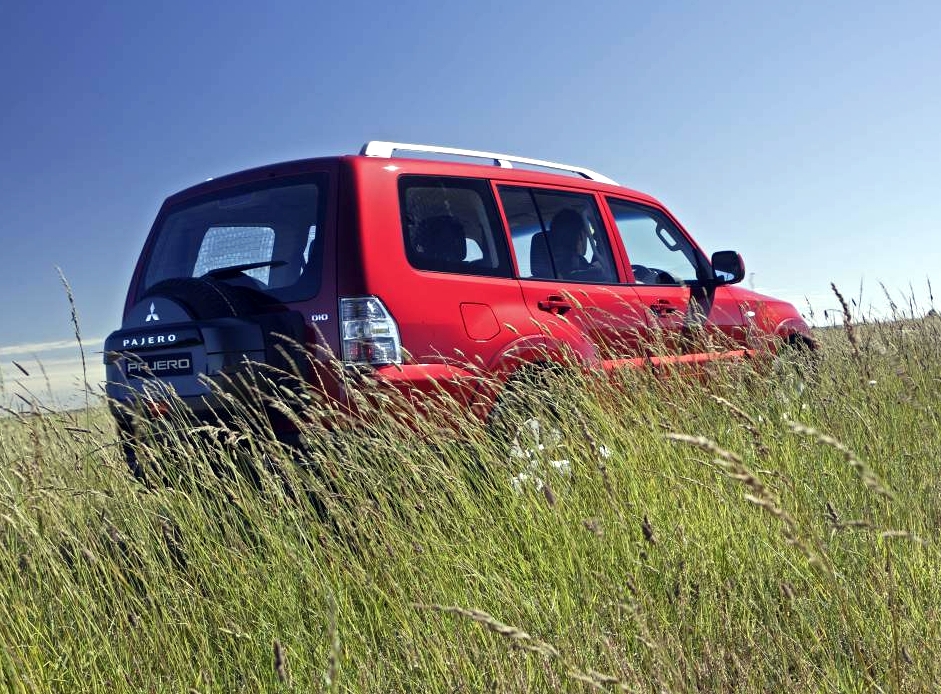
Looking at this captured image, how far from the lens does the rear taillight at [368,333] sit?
407 cm

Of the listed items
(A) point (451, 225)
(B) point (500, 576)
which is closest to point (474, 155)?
(A) point (451, 225)

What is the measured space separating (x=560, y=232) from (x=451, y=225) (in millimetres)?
1122

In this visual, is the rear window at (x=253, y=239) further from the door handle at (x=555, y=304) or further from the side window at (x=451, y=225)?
the door handle at (x=555, y=304)

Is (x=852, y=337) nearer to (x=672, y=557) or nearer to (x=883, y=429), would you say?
(x=883, y=429)

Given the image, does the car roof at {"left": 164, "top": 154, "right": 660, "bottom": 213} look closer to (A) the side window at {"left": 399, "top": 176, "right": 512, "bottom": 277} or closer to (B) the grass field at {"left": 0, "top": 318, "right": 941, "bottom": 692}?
(A) the side window at {"left": 399, "top": 176, "right": 512, "bottom": 277}

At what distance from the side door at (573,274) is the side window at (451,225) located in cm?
12

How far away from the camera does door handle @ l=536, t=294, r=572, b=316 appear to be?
16.3 feet

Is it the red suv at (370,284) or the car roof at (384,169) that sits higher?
the car roof at (384,169)

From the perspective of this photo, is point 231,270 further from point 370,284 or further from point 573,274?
point 573,274

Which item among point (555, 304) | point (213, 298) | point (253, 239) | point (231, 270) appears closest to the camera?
point (213, 298)

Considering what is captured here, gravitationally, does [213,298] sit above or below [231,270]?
below

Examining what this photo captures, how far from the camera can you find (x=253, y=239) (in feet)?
Result: 15.8

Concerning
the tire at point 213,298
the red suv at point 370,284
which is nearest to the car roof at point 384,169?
the red suv at point 370,284

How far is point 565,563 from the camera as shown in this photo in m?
3.07
